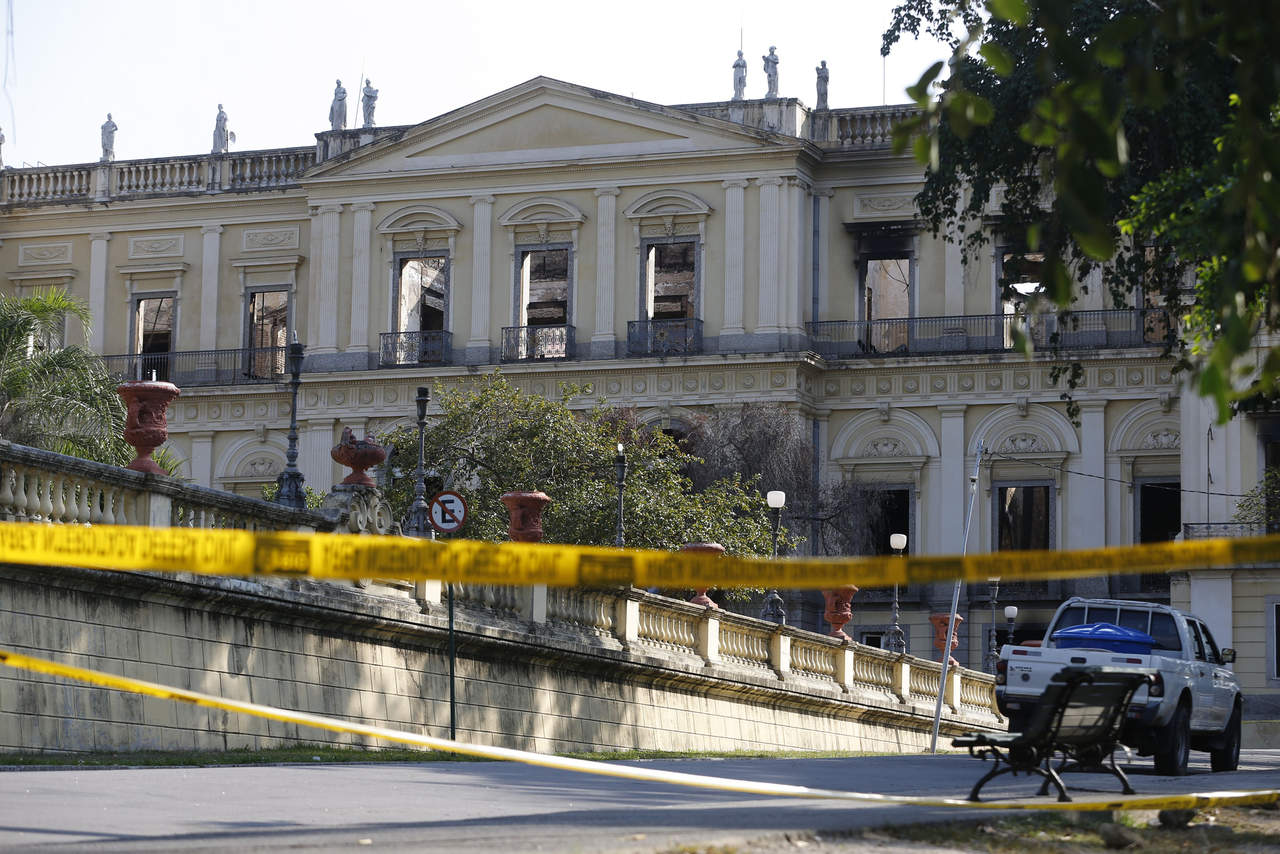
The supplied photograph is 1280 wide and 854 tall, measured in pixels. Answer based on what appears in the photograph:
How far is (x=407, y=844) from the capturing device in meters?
7.27

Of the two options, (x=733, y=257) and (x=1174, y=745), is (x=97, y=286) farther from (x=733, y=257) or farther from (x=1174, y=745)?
(x=1174, y=745)

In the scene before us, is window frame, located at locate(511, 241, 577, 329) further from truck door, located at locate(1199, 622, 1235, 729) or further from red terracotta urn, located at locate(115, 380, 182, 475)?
red terracotta urn, located at locate(115, 380, 182, 475)

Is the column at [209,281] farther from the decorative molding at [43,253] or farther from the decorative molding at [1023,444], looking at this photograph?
the decorative molding at [1023,444]

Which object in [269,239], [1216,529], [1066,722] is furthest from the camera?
[269,239]

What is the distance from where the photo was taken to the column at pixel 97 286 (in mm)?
53938

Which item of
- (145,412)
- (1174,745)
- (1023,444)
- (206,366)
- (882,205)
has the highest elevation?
(882,205)

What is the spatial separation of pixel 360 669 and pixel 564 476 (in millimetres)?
19749

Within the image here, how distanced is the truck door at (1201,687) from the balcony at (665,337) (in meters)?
29.9

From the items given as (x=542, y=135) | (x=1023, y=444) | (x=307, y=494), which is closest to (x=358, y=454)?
(x=307, y=494)

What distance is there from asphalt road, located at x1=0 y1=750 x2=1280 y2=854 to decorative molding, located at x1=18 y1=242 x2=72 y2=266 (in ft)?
145

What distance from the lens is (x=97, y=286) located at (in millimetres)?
54188

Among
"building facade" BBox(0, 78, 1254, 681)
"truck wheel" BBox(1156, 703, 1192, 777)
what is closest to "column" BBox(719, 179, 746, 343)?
"building facade" BBox(0, 78, 1254, 681)

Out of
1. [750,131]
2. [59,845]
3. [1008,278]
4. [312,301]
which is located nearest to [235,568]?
[59,845]

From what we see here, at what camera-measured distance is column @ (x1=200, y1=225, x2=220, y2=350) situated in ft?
175
